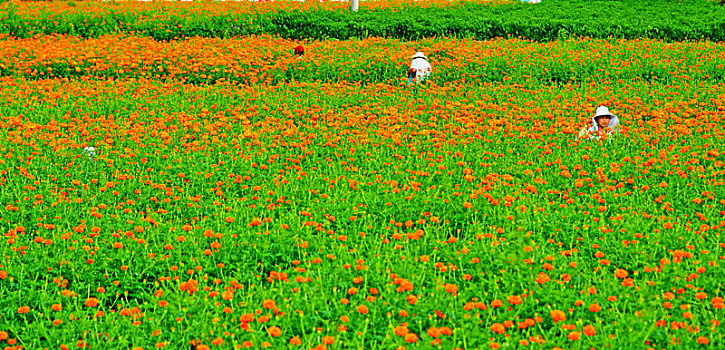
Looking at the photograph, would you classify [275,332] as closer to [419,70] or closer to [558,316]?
[558,316]

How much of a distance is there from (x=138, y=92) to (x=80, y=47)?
4672mm

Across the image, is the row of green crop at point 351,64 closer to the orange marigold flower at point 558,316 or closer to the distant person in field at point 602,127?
the distant person in field at point 602,127

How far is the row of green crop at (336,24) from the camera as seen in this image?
17.8 meters

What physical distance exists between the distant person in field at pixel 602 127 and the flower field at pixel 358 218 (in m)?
0.15

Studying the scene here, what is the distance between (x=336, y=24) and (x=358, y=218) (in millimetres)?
13854

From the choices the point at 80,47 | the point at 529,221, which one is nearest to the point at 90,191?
the point at 529,221

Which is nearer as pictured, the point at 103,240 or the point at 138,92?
the point at 103,240

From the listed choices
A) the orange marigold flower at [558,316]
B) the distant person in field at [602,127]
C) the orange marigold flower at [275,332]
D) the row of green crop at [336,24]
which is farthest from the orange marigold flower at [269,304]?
the row of green crop at [336,24]

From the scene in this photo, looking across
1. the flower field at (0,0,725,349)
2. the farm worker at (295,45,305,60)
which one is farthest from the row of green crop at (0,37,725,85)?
the flower field at (0,0,725,349)

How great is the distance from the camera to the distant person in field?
7.67 meters

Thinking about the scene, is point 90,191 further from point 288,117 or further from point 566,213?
point 566,213

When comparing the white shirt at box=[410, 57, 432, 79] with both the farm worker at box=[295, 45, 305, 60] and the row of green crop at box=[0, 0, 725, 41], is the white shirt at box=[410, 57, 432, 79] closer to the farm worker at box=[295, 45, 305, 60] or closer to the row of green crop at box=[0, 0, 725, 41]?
the farm worker at box=[295, 45, 305, 60]

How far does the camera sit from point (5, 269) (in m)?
4.30

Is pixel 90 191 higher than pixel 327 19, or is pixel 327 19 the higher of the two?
pixel 327 19
